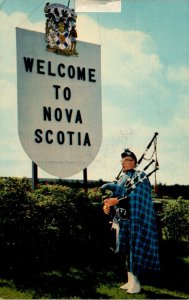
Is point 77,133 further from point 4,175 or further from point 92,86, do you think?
point 4,175

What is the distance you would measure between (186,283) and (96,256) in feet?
4.52

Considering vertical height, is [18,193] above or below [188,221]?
above

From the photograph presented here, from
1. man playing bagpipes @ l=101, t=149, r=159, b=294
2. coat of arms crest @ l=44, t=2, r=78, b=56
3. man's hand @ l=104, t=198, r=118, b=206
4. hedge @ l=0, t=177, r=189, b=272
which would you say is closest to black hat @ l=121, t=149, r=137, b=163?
man playing bagpipes @ l=101, t=149, r=159, b=294

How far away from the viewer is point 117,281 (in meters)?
6.10

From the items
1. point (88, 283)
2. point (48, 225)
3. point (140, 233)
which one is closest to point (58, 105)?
point (48, 225)

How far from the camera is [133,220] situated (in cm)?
573

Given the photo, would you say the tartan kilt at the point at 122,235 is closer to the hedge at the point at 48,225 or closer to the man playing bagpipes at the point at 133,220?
the man playing bagpipes at the point at 133,220

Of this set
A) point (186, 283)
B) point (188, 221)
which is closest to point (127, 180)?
point (186, 283)

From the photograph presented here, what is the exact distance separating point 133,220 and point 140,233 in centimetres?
20

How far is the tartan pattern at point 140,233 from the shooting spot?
574 cm

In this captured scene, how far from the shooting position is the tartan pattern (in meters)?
5.74

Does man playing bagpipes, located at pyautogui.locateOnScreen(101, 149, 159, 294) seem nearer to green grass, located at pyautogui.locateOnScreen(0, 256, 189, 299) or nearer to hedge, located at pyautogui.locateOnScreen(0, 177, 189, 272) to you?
green grass, located at pyautogui.locateOnScreen(0, 256, 189, 299)

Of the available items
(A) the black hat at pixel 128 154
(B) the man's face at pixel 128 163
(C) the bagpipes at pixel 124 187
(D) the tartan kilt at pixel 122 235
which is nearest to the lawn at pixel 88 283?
(D) the tartan kilt at pixel 122 235

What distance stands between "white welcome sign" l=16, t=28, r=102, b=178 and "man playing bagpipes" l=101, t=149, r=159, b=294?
92 cm
